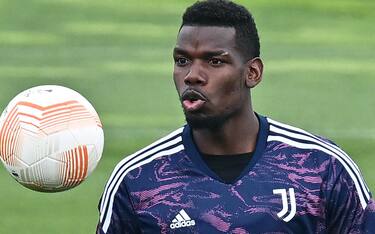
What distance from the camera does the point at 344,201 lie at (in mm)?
5527

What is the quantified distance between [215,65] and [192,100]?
21 centimetres

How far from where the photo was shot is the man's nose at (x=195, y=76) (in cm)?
541

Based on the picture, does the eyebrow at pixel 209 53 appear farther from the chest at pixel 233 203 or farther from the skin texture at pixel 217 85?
the chest at pixel 233 203

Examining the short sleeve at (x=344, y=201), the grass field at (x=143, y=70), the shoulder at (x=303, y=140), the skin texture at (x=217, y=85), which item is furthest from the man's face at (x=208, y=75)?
the grass field at (x=143, y=70)

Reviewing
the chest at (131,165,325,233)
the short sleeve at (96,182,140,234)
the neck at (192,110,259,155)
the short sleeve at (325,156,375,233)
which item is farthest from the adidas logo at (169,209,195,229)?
the short sleeve at (325,156,375,233)

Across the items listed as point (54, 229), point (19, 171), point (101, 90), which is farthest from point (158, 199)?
point (101, 90)

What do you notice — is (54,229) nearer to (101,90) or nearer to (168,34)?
(101,90)

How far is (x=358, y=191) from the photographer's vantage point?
558cm

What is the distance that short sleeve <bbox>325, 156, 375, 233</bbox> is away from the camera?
18.1 feet

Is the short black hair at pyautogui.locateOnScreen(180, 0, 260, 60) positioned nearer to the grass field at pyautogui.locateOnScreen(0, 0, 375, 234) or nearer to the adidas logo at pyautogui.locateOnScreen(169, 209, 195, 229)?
the adidas logo at pyautogui.locateOnScreen(169, 209, 195, 229)

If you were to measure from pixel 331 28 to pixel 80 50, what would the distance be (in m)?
2.73

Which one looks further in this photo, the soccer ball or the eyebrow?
the soccer ball

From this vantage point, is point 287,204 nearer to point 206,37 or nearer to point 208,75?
point 208,75

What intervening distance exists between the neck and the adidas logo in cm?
33
